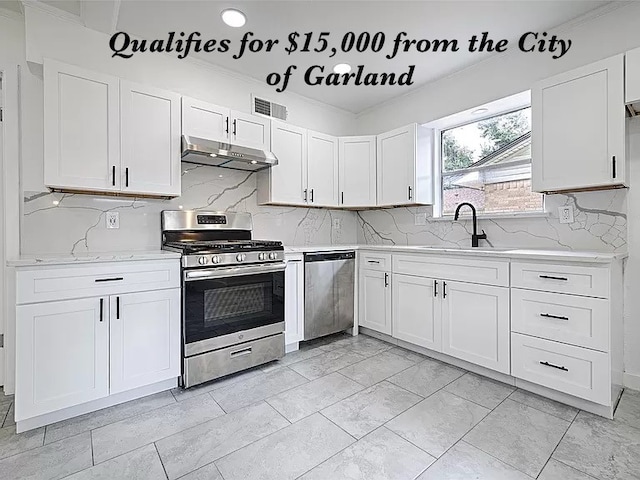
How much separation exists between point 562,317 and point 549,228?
85cm

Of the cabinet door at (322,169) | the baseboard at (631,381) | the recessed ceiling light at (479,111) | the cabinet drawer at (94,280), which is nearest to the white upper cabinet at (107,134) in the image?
the cabinet drawer at (94,280)

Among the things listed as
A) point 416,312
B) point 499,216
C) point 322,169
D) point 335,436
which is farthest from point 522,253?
point 322,169

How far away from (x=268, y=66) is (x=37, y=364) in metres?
2.81

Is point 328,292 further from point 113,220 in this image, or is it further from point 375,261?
point 113,220

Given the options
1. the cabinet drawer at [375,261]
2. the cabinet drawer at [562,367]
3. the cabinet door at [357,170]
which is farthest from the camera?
the cabinet door at [357,170]

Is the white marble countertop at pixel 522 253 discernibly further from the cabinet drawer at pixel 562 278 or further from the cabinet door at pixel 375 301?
the cabinet door at pixel 375 301

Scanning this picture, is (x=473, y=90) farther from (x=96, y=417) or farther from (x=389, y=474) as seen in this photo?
(x=96, y=417)

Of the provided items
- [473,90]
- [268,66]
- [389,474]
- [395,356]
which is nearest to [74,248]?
[268,66]

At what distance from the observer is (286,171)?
128 inches

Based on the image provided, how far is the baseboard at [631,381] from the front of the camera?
2203 millimetres

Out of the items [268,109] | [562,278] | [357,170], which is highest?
[268,109]

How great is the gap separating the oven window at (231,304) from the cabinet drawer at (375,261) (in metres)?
0.97

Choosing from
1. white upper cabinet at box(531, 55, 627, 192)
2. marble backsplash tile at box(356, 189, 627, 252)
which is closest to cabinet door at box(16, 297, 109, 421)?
marble backsplash tile at box(356, 189, 627, 252)

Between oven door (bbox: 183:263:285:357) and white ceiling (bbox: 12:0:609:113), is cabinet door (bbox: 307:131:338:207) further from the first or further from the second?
oven door (bbox: 183:263:285:357)
